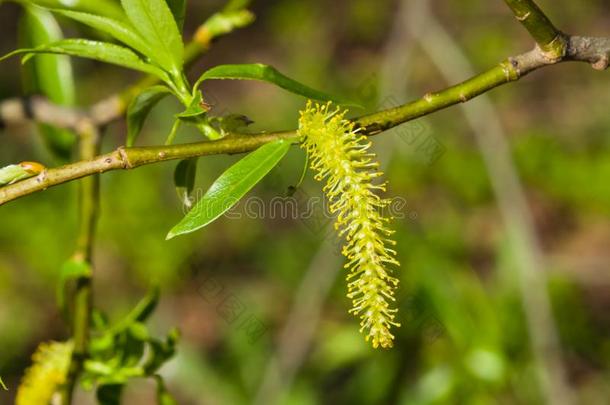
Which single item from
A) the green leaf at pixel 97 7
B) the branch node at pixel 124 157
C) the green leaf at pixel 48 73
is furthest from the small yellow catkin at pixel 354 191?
the green leaf at pixel 48 73

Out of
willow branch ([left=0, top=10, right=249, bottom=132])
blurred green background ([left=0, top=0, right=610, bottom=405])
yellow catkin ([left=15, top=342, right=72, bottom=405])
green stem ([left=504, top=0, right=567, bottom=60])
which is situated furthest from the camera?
blurred green background ([left=0, top=0, right=610, bottom=405])

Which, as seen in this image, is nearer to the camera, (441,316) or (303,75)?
(441,316)

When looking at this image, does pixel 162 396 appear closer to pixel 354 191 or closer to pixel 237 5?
pixel 354 191

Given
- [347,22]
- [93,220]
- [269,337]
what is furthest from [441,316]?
[347,22]

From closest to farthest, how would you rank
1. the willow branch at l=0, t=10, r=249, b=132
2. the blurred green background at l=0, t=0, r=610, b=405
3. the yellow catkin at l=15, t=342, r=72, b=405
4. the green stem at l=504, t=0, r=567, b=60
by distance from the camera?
the green stem at l=504, t=0, r=567, b=60 → the yellow catkin at l=15, t=342, r=72, b=405 → the willow branch at l=0, t=10, r=249, b=132 → the blurred green background at l=0, t=0, r=610, b=405

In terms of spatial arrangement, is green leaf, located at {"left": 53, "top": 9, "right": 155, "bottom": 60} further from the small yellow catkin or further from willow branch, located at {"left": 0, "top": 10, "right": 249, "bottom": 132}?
willow branch, located at {"left": 0, "top": 10, "right": 249, "bottom": 132}

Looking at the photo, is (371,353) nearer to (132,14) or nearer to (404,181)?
(404,181)

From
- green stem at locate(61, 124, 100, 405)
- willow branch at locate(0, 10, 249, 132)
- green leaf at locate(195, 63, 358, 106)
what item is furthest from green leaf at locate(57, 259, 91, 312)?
green leaf at locate(195, 63, 358, 106)
